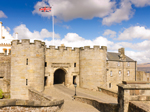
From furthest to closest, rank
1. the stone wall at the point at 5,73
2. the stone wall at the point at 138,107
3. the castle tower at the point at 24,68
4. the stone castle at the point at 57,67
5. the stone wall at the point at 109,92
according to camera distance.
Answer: the stone wall at the point at 5,73 < the stone castle at the point at 57,67 < the stone wall at the point at 109,92 < the castle tower at the point at 24,68 < the stone wall at the point at 138,107

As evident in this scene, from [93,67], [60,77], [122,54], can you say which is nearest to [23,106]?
[93,67]

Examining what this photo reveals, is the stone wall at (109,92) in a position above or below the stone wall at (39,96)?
below

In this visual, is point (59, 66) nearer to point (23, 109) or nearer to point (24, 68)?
point (24, 68)

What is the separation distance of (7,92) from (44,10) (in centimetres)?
1667

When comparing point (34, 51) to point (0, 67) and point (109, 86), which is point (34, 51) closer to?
point (0, 67)

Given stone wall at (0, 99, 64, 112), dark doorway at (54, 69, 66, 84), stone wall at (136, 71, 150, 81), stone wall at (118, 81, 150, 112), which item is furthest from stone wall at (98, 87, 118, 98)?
stone wall at (136, 71, 150, 81)

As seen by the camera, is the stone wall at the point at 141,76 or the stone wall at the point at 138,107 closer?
the stone wall at the point at 138,107

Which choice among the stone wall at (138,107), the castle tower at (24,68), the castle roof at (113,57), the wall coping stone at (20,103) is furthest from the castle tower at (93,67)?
the stone wall at (138,107)

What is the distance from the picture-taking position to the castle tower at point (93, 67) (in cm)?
2367

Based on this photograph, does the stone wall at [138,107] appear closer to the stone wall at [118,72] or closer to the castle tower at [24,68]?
the castle tower at [24,68]

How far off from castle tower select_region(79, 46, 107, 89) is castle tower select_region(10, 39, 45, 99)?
895cm

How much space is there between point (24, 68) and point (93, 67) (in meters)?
12.4

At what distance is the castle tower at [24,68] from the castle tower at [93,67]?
8945mm

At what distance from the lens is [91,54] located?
79.2 ft
